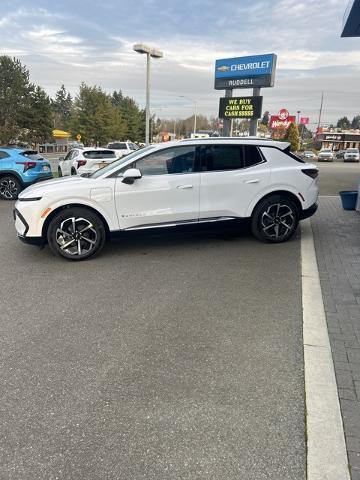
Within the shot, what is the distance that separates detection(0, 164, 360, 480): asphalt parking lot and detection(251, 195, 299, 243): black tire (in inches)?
48.9

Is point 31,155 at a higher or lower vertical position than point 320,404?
higher

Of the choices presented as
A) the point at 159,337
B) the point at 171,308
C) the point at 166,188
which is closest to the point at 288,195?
the point at 166,188

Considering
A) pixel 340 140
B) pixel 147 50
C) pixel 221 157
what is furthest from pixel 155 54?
pixel 340 140

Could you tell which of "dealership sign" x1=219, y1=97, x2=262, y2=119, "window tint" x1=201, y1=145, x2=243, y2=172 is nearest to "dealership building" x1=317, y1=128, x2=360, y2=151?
"dealership sign" x1=219, y1=97, x2=262, y2=119

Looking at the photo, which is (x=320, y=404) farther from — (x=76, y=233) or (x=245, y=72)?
(x=245, y=72)

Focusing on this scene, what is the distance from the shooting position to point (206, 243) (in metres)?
6.55

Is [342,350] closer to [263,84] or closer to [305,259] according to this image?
[305,259]

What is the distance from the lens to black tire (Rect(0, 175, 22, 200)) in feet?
37.7

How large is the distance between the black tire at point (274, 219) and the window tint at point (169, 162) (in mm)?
1383

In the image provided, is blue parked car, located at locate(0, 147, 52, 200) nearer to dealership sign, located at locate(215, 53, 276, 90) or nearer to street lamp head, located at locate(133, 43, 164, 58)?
street lamp head, located at locate(133, 43, 164, 58)

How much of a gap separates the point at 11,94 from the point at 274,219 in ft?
167

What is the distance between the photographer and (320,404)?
8.45ft

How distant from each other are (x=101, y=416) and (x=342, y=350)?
6.60 feet

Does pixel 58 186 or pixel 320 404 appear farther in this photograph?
pixel 58 186
